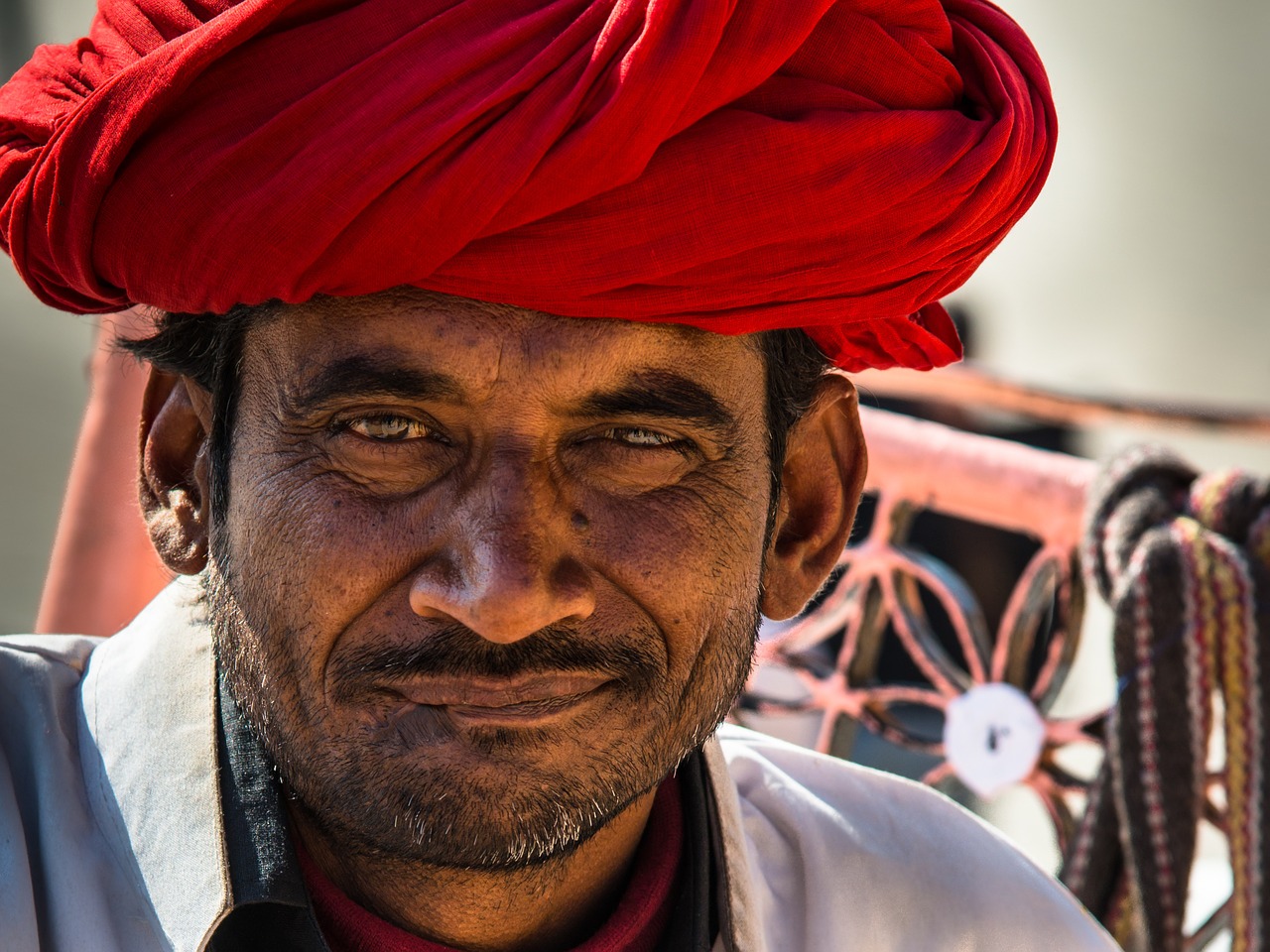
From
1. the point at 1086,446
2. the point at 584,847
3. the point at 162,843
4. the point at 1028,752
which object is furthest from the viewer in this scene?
the point at 1086,446

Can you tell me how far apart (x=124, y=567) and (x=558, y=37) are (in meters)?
1.43

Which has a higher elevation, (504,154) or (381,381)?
(504,154)

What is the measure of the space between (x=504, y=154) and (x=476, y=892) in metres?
0.89

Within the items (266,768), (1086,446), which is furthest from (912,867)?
(1086,446)

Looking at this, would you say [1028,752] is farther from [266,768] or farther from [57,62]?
[57,62]

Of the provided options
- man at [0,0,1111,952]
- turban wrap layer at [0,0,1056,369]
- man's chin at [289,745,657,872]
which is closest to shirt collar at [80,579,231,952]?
man at [0,0,1111,952]

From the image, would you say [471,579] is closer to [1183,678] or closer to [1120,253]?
[1183,678]

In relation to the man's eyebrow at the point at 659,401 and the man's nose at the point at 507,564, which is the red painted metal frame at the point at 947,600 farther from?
the man's nose at the point at 507,564

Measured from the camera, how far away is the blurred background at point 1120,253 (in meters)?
5.26

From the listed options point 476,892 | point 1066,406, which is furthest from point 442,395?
point 1066,406

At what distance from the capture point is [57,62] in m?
1.80

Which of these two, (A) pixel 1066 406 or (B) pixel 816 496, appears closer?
(B) pixel 816 496

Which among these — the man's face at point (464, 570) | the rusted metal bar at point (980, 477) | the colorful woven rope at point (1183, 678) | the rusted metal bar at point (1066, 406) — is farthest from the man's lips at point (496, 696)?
the rusted metal bar at point (1066, 406)

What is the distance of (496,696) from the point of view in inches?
66.5
